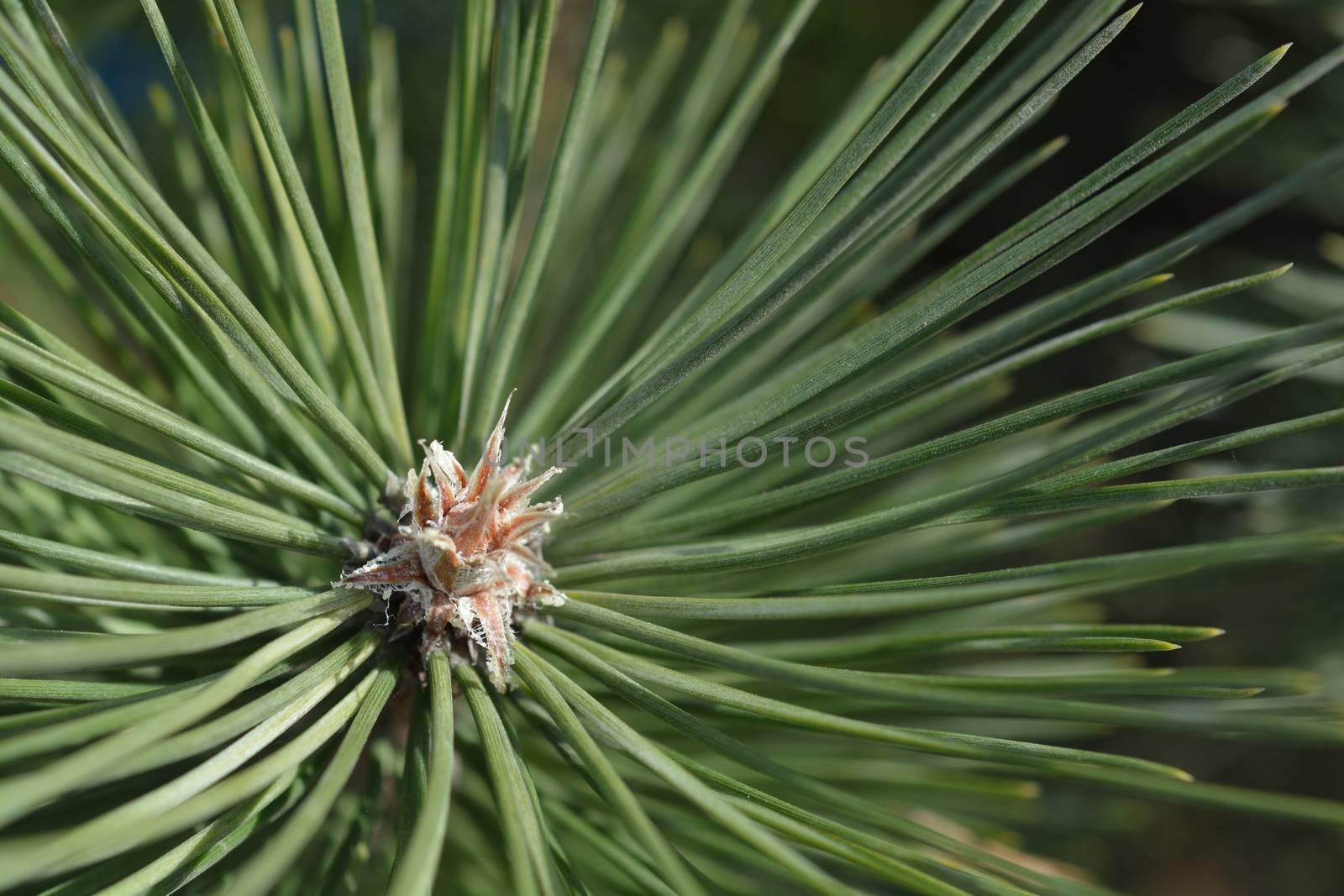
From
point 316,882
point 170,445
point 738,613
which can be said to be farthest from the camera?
point 170,445

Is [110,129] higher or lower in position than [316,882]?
higher

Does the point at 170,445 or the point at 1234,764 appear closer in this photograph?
the point at 170,445

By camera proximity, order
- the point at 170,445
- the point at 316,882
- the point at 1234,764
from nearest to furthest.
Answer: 1. the point at 316,882
2. the point at 170,445
3. the point at 1234,764

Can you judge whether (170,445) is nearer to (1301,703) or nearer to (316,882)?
(316,882)

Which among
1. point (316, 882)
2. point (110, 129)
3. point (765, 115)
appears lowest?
point (316, 882)

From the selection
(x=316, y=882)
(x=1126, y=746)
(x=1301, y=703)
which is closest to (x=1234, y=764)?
(x=1126, y=746)

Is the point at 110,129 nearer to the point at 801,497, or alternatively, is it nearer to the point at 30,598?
the point at 30,598
